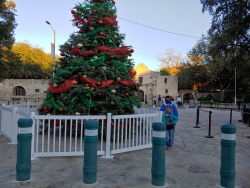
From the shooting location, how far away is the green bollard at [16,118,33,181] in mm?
3162

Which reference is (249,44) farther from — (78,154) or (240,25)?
(78,154)

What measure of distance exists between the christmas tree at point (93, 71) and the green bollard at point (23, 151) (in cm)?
262

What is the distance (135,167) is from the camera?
4.00 meters

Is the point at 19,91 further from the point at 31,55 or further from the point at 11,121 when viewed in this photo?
the point at 11,121

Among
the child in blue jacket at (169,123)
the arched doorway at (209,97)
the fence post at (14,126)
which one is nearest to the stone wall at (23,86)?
the fence post at (14,126)

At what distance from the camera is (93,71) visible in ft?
20.2

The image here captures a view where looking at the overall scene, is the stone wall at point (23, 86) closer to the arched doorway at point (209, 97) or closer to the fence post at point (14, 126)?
the fence post at point (14, 126)

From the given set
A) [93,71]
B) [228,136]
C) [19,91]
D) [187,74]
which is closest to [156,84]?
[187,74]

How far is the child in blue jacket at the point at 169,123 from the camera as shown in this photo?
216 inches

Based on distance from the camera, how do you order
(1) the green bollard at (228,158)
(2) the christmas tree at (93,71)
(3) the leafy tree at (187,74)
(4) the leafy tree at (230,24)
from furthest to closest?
1. (3) the leafy tree at (187,74)
2. (4) the leafy tree at (230,24)
3. (2) the christmas tree at (93,71)
4. (1) the green bollard at (228,158)

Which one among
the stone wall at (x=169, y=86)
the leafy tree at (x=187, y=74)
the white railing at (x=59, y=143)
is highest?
the leafy tree at (x=187, y=74)

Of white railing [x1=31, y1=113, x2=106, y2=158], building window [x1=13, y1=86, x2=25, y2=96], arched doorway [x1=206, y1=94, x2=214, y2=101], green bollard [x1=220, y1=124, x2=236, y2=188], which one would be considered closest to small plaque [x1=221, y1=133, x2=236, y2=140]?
green bollard [x1=220, y1=124, x2=236, y2=188]

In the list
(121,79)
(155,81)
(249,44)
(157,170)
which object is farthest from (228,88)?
(157,170)

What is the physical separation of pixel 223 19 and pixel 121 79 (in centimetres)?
815
